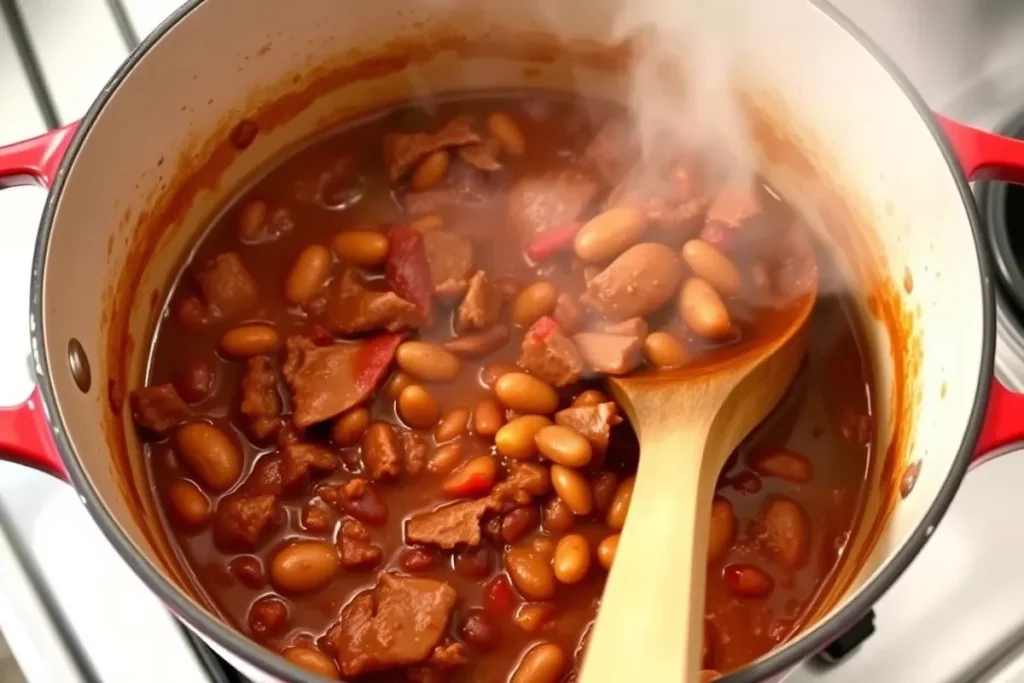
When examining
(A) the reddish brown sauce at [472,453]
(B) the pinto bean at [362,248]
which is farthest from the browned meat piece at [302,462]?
(B) the pinto bean at [362,248]

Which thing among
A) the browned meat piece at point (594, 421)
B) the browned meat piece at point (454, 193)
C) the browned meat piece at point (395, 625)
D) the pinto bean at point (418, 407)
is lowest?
the browned meat piece at point (395, 625)

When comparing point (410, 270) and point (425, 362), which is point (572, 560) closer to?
point (425, 362)

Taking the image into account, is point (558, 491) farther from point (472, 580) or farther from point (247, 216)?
point (247, 216)

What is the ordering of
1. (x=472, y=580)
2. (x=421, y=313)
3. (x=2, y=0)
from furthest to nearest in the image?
(x=2, y=0)
(x=421, y=313)
(x=472, y=580)

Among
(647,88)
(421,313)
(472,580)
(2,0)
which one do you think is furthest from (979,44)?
(2,0)

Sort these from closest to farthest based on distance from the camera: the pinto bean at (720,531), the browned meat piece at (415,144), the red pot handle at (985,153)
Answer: the red pot handle at (985,153)
the pinto bean at (720,531)
the browned meat piece at (415,144)

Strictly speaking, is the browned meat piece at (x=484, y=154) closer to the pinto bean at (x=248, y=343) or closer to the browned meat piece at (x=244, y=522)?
the pinto bean at (x=248, y=343)

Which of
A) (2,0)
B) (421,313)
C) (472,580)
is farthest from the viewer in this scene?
(2,0)

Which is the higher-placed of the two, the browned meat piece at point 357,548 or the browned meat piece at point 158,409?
the browned meat piece at point 158,409
